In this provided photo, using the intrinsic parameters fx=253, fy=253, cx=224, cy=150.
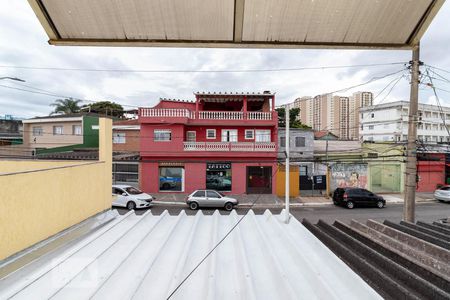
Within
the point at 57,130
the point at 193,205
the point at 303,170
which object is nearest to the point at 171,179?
the point at 193,205

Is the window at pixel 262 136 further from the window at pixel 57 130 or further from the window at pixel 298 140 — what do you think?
the window at pixel 57 130

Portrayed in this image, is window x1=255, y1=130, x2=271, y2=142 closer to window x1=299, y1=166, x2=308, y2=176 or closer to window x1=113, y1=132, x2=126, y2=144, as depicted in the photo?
window x1=299, y1=166, x2=308, y2=176

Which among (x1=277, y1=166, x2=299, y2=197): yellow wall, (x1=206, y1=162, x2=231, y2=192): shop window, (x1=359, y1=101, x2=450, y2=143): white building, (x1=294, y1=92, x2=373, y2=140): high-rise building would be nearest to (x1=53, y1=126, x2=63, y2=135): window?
(x1=206, y1=162, x2=231, y2=192): shop window

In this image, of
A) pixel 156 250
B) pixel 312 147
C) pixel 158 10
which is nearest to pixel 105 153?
pixel 156 250

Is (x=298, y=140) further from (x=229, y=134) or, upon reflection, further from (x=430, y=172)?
(x=430, y=172)

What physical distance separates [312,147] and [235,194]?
30.5 feet

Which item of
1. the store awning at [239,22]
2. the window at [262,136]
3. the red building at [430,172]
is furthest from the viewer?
the red building at [430,172]

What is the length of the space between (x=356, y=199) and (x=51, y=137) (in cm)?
3076

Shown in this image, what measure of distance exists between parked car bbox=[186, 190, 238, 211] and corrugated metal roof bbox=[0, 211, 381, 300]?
12.7 metres

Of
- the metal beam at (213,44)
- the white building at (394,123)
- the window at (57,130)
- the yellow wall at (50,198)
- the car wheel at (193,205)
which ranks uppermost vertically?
the white building at (394,123)

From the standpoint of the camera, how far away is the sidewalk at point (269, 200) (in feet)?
60.1

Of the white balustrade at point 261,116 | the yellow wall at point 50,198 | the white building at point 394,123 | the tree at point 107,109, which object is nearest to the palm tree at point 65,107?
the tree at point 107,109

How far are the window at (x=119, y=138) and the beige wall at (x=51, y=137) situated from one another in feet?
13.9

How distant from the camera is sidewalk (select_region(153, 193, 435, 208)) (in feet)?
60.1
